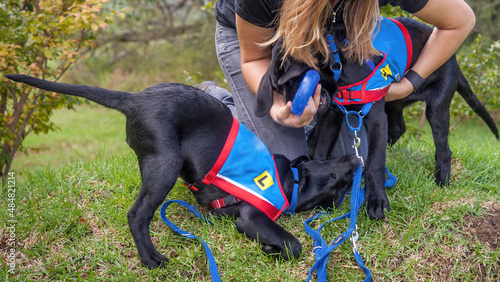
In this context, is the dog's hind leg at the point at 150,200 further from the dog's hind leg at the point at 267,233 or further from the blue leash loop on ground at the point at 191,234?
the dog's hind leg at the point at 267,233

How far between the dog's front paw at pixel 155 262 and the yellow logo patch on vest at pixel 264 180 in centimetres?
67

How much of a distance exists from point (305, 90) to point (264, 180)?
58cm

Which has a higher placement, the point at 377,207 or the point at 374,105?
the point at 374,105

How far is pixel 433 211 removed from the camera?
8.18ft

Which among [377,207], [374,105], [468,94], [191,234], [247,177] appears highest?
[374,105]

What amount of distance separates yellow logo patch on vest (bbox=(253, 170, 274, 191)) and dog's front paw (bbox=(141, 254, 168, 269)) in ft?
2.19

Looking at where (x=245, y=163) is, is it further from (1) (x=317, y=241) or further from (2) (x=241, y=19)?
(2) (x=241, y=19)

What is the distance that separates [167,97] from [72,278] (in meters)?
1.07

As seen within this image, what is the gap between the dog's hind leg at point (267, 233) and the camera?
219 centimetres

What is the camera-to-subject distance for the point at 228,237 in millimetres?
2375

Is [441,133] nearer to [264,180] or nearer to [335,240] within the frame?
[335,240]

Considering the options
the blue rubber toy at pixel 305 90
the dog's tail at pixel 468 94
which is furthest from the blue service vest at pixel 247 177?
the dog's tail at pixel 468 94

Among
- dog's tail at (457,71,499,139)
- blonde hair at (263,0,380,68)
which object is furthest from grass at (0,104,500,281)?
blonde hair at (263,0,380,68)

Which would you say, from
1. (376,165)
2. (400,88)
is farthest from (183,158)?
(400,88)
